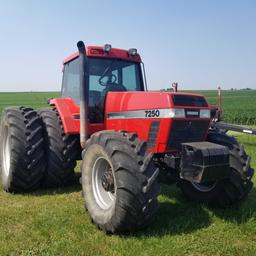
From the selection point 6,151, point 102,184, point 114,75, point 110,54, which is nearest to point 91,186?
point 102,184

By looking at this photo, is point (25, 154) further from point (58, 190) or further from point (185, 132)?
point (185, 132)

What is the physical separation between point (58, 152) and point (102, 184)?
1.53 metres

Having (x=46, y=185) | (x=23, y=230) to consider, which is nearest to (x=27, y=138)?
(x=46, y=185)

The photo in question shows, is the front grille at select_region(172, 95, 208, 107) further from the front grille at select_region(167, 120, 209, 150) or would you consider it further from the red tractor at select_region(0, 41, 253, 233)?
the front grille at select_region(167, 120, 209, 150)

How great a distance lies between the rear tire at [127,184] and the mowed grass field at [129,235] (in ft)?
0.59

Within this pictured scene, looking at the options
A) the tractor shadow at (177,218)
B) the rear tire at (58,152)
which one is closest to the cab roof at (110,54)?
the rear tire at (58,152)

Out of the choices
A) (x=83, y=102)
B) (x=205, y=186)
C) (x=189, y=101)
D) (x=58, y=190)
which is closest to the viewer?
(x=189, y=101)

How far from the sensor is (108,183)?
14.9ft

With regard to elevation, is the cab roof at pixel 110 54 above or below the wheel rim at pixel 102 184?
above

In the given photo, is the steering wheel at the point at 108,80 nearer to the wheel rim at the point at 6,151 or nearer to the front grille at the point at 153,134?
the front grille at the point at 153,134

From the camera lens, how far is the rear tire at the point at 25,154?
5938mm

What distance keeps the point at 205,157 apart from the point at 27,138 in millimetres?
3165

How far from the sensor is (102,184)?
4.75 meters

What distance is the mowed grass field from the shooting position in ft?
12.7
